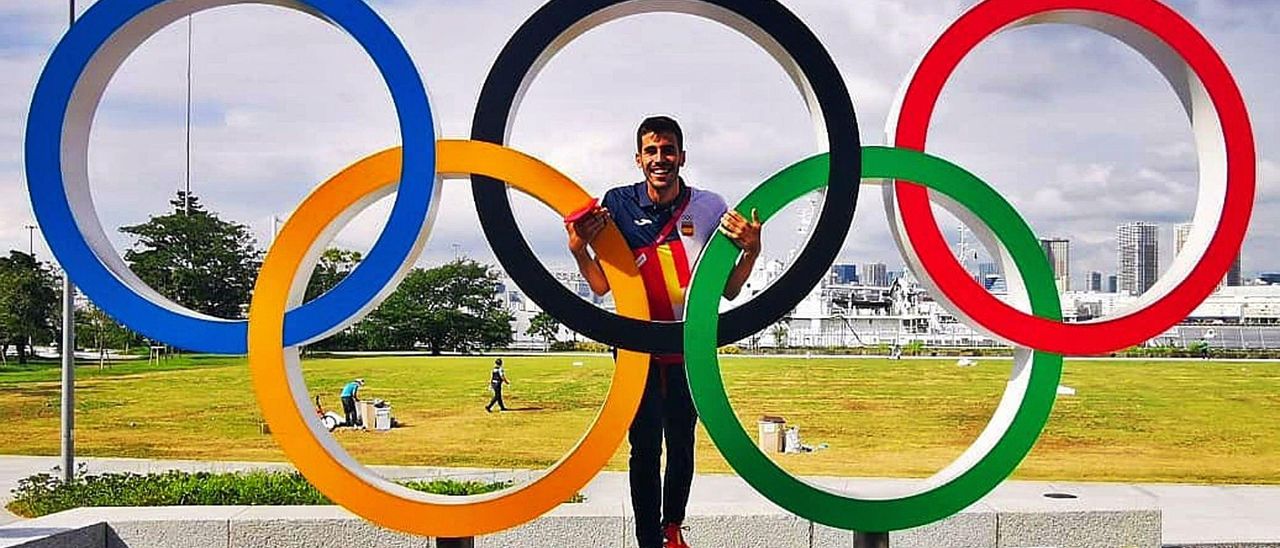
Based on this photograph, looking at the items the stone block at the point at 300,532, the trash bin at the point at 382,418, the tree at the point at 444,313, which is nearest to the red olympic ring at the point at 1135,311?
the stone block at the point at 300,532

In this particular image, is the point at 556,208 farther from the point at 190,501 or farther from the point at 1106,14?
the point at 190,501

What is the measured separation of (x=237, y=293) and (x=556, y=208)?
1692 centimetres

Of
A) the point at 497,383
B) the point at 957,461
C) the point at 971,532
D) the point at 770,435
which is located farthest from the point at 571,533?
the point at 497,383

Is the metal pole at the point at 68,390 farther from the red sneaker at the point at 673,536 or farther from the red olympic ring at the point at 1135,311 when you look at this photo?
the red olympic ring at the point at 1135,311

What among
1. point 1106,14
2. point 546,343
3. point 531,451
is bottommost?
point 531,451

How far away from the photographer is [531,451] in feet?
74.5

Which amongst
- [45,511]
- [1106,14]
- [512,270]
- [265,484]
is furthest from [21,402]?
[1106,14]

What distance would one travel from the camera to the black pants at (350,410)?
1769 centimetres

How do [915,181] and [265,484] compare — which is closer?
[915,181]

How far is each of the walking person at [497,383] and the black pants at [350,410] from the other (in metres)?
4.41

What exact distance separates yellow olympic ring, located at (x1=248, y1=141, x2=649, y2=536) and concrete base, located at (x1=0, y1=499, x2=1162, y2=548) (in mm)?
2051

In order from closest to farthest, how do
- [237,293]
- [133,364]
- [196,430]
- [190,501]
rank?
[190,501], [237,293], [196,430], [133,364]

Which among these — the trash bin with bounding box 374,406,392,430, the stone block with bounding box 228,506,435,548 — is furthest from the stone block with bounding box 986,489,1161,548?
the trash bin with bounding box 374,406,392,430

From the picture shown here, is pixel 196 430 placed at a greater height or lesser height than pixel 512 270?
lesser
